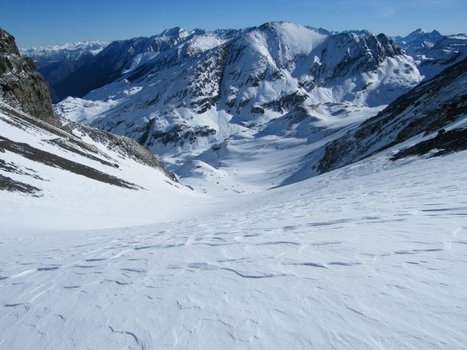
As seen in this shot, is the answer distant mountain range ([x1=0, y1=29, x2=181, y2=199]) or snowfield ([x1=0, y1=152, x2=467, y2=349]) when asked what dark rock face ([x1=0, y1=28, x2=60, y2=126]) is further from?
snowfield ([x1=0, y1=152, x2=467, y2=349])

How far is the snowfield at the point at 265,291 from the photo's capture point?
423 cm

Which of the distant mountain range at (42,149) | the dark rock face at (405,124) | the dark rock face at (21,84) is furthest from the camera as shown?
the dark rock face at (21,84)

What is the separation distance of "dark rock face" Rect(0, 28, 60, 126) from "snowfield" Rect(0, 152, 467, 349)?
51347mm

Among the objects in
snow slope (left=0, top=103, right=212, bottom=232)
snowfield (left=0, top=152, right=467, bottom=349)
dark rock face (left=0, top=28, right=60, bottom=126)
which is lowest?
snowfield (left=0, top=152, right=467, bottom=349)

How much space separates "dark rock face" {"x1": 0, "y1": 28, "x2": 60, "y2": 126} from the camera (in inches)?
2069

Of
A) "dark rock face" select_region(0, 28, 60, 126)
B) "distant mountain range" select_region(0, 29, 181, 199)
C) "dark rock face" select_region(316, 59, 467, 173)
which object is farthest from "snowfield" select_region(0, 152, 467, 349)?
"dark rock face" select_region(0, 28, 60, 126)

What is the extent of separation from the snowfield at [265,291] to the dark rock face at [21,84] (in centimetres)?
5135

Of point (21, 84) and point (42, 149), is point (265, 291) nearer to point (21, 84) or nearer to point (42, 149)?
point (42, 149)

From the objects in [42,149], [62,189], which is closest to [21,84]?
[42,149]

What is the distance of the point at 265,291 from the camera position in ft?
17.5

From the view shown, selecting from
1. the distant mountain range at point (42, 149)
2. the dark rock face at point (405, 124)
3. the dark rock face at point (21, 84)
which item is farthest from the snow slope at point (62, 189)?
the dark rock face at point (405, 124)

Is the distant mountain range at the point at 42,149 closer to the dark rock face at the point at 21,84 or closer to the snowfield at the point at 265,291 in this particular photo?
the dark rock face at the point at 21,84

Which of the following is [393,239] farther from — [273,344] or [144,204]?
[144,204]

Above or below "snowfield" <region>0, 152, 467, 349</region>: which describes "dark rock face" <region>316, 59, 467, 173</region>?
above
